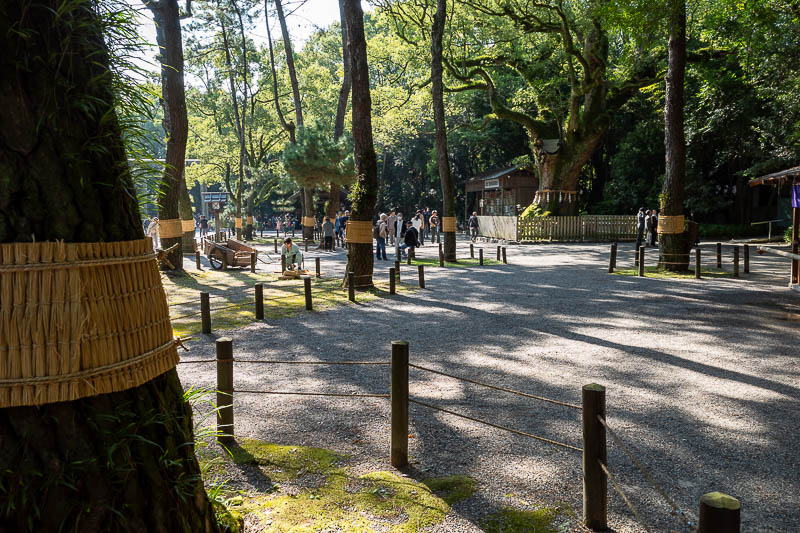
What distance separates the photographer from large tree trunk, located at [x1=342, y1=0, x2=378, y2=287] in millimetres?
13055

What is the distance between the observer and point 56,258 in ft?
6.15

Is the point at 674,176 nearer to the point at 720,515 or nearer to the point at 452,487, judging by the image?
the point at 452,487

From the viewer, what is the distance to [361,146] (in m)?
13.5

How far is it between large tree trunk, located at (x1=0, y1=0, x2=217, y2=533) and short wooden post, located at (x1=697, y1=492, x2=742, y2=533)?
1931mm

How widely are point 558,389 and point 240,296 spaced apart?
8.55 metres

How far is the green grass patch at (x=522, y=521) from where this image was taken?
3453 mm

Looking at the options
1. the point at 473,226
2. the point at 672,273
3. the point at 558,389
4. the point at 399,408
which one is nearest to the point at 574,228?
the point at 473,226

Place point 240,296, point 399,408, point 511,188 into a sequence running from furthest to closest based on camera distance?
point 511,188, point 240,296, point 399,408

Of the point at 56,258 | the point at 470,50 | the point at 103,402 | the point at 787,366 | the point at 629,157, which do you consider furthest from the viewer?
the point at 629,157

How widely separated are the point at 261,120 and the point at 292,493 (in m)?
36.9

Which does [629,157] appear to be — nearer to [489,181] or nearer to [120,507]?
[489,181]

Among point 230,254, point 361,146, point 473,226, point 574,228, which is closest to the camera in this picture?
point 361,146

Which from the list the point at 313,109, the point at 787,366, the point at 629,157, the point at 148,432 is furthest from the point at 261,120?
the point at 148,432

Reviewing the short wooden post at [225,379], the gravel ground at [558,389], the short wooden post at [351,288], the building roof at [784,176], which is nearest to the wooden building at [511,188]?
the building roof at [784,176]
